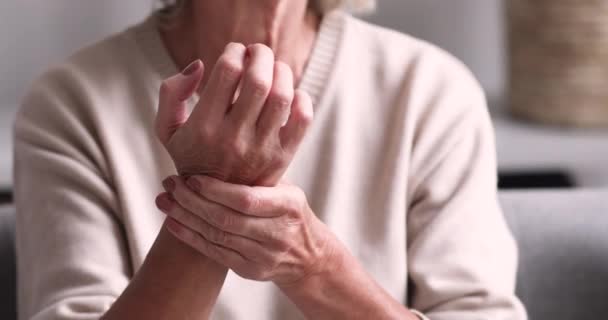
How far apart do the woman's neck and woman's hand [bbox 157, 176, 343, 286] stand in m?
0.31

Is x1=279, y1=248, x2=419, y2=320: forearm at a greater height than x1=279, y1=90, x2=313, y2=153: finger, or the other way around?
x1=279, y1=90, x2=313, y2=153: finger

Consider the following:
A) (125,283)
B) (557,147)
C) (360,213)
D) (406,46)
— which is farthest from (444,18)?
(125,283)

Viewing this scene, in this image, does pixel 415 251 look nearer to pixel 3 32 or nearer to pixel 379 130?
pixel 379 130

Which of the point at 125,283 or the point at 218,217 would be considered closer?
the point at 218,217

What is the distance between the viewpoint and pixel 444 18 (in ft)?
7.27

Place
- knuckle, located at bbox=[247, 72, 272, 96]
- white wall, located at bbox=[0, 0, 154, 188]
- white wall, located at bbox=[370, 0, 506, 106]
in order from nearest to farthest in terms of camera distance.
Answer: knuckle, located at bbox=[247, 72, 272, 96] < white wall, located at bbox=[0, 0, 154, 188] < white wall, located at bbox=[370, 0, 506, 106]

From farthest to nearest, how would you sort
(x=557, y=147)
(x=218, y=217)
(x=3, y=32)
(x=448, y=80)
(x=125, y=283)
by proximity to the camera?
1. (x=3, y=32)
2. (x=557, y=147)
3. (x=448, y=80)
4. (x=125, y=283)
5. (x=218, y=217)

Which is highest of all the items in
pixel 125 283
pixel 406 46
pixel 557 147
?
pixel 406 46

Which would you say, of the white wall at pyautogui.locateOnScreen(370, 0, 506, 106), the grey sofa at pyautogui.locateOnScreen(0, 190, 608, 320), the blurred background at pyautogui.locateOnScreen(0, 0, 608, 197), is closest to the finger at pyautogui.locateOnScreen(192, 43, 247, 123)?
the grey sofa at pyautogui.locateOnScreen(0, 190, 608, 320)

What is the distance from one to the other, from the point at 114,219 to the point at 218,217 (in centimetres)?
29

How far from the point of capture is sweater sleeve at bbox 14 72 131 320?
1069 millimetres

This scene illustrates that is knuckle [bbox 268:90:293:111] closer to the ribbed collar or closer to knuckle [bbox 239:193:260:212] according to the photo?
knuckle [bbox 239:193:260:212]

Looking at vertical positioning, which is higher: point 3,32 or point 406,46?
point 406,46

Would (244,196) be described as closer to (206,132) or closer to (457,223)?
(206,132)
